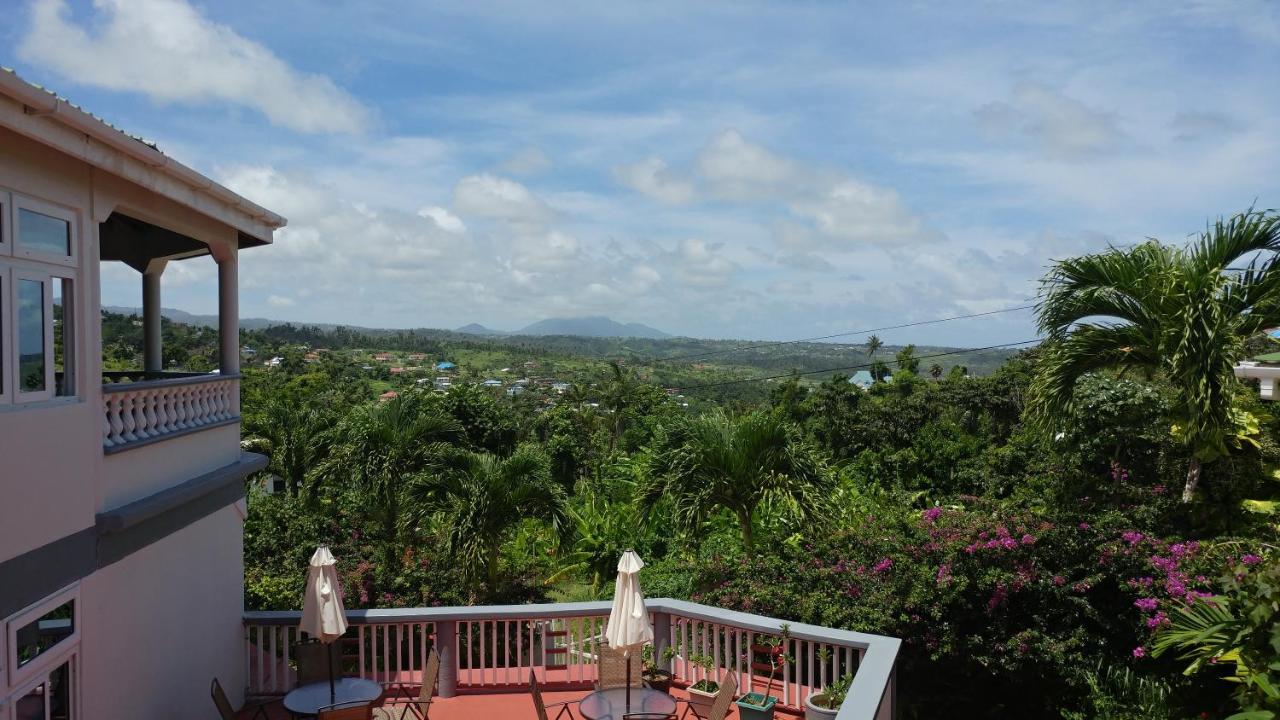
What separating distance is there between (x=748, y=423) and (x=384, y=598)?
19.9 ft

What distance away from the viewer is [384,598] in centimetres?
1327

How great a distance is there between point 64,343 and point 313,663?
3.42 meters

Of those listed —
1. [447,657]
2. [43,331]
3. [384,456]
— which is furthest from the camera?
[384,456]

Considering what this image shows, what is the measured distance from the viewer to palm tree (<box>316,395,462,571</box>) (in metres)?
18.2

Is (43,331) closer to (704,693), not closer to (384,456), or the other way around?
(704,693)

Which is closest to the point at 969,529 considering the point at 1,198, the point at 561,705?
the point at 561,705

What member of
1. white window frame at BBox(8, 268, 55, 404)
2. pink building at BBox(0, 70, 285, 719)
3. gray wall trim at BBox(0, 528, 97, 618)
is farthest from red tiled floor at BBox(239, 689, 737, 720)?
white window frame at BBox(8, 268, 55, 404)

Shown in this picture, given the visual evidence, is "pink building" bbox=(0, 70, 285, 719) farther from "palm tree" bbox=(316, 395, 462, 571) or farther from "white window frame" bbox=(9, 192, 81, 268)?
"palm tree" bbox=(316, 395, 462, 571)

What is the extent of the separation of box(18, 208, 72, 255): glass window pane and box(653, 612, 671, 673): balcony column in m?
5.70

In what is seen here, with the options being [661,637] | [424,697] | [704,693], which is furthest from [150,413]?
[704,693]

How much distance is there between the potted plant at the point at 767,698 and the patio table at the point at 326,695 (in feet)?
10.2

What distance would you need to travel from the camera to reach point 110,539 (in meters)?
6.22

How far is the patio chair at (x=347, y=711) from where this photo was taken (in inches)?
281

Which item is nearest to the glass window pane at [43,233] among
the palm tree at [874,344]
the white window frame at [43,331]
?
the white window frame at [43,331]
